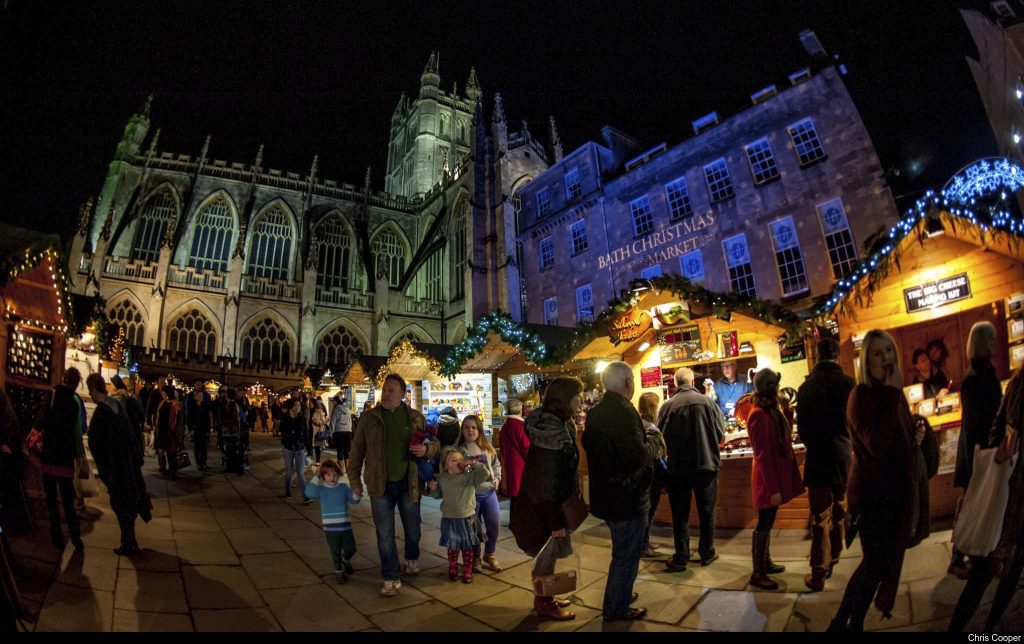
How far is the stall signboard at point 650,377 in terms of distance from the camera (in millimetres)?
8352

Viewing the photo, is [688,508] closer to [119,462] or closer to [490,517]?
[490,517]

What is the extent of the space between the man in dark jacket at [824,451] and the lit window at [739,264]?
984cm

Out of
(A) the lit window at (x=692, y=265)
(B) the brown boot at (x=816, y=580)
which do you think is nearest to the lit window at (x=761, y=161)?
(A) the lit window at (x=692, y=265)

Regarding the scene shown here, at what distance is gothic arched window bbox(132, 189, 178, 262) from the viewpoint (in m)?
28.8

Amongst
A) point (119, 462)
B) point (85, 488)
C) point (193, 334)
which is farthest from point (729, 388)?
point (193, 334)

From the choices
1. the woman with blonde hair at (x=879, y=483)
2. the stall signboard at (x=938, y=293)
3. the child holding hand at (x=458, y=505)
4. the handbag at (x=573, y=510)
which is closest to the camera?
the woman with blonde hair at (x=879, y=483)

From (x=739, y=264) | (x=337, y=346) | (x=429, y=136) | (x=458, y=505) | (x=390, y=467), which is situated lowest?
(x=458, y=505)

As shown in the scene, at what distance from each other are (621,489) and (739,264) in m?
11.8

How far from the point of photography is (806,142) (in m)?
12.4

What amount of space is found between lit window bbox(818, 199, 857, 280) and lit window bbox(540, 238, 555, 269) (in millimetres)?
9338

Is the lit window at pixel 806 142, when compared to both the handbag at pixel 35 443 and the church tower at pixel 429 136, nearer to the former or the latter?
the handbag at pixel 35 443

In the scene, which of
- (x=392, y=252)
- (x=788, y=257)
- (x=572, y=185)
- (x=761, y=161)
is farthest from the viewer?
(x=392, y=252)

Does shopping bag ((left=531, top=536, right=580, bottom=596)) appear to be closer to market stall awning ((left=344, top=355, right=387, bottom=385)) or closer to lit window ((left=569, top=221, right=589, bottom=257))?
market stall awning ((left=344, top=355, right=387, bottom=385))

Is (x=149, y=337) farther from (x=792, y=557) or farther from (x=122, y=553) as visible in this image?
(x=792, y=557)
